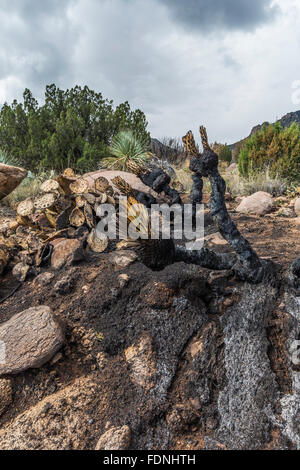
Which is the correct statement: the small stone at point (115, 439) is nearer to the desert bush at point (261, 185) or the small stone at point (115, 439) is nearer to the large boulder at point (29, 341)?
the large boulder at point (29, 341)

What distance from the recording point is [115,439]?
1193 millimetres

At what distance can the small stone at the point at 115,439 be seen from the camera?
118 centimetres

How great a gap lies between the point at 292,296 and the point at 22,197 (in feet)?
19.8

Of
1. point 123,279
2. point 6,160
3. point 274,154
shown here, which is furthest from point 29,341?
point 6,160

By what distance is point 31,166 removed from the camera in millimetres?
9234

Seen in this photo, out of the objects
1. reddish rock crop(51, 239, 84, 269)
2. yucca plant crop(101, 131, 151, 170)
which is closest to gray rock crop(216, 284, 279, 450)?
reddish rock crop(51, 239, 84, 269)

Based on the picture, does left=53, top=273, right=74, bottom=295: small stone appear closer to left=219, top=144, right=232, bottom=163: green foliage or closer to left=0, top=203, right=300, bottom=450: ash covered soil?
left=0, top=203, right=300, bottom=450: ash covered soil

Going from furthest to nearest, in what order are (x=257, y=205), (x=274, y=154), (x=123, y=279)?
(x=274, y=154)
(x=257, y=205)
(x=123, y=279)

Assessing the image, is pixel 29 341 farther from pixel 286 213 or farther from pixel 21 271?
pixel 286 213

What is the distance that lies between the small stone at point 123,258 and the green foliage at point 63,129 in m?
6.82

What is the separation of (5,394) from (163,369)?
0.80 metres

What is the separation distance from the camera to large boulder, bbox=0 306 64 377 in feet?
4.88

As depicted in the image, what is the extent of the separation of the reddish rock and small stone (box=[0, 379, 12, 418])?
3.18ft
